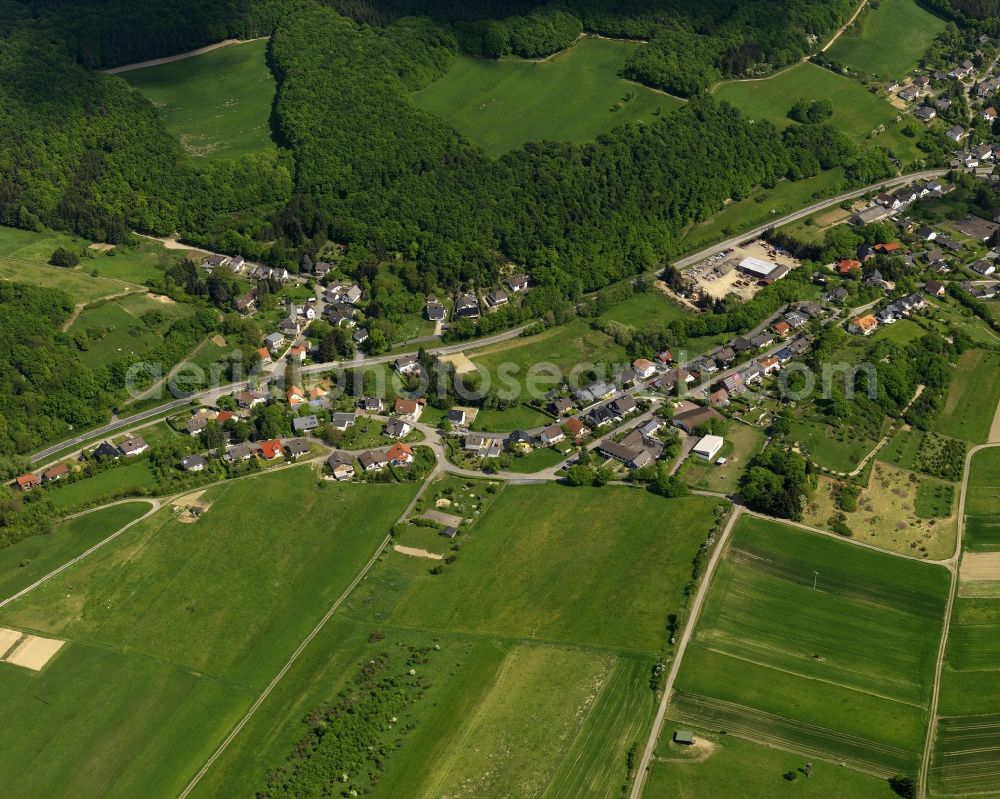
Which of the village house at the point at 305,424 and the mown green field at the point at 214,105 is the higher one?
the mown green field at the point at 214,105

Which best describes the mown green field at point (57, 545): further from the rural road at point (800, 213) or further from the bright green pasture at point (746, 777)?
the rural road at point (800, 213)

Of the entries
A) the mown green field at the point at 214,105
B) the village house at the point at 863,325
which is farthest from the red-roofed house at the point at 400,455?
the mown green field at the point at 214,105

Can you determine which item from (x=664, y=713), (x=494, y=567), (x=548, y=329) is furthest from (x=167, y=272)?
(x=664, y=713)

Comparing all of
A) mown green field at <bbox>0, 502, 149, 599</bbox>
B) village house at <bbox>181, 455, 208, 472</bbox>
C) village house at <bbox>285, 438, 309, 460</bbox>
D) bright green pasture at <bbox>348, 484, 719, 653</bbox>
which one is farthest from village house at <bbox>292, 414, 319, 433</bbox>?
bright green pasture at <bbox>348, 484, 719, 653</bbox>

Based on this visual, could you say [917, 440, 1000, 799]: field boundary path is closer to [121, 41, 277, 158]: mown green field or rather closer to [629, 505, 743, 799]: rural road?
[629, 505, 743, 799]: rural road

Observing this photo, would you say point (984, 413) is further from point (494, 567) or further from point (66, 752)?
point (66, 752)

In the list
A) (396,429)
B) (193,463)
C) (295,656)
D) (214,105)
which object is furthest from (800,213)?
(295,656)
